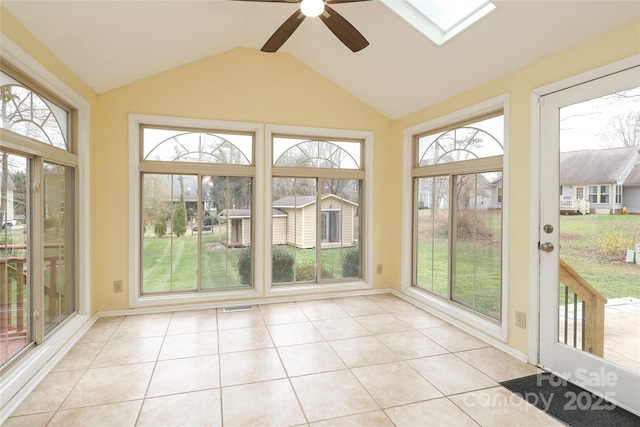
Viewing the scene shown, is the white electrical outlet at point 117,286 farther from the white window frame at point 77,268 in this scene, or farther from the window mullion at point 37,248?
the window mullion at point 37,248

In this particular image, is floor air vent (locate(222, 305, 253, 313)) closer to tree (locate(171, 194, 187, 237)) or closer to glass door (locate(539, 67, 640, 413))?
tree (locate(171, 194, 187, 237))

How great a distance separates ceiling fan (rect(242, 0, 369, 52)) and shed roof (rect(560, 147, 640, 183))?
1759 mm

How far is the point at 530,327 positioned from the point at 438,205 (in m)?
1.61

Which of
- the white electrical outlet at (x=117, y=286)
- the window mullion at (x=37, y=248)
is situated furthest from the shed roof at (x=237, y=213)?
the window mullion at (x=37, y=248)

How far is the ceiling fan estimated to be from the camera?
208 cm

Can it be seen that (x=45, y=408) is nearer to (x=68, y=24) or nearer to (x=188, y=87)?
(x=68, y=24)

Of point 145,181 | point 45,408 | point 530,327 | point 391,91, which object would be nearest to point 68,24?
point 145,181

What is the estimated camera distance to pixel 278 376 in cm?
238

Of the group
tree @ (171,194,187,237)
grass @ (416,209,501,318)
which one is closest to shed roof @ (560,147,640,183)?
grass @ (416,209,501,318)

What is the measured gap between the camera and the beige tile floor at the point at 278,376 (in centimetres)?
195

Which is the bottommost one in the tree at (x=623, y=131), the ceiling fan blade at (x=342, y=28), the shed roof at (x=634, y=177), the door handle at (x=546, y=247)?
the door handle at (x=546, y=247)

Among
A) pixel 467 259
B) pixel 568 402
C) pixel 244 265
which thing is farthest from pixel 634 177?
pixel 244 265

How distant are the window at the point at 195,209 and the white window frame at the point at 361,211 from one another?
0.22 meters

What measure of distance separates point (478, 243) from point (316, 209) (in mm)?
1995
